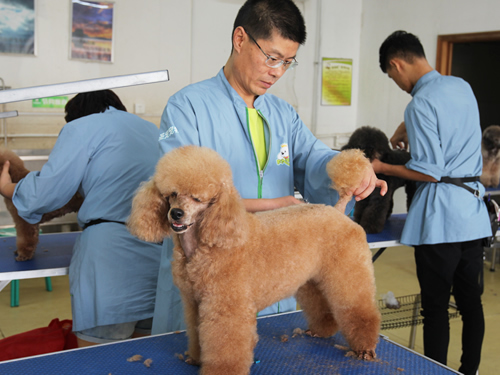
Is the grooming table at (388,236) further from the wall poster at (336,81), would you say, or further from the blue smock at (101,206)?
the wall poster at (336,81)

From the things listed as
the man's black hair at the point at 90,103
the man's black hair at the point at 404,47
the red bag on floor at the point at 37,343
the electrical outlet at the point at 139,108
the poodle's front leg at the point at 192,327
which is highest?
the man's black hair at the point at 404,47

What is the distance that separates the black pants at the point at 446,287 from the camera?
2.32 metres

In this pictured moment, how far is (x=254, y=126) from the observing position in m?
1.52

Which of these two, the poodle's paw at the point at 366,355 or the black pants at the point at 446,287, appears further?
the black pants at the point at 446,287

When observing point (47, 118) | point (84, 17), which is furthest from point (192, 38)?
point (47, 118)

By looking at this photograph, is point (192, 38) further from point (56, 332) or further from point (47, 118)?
point (56, 332)

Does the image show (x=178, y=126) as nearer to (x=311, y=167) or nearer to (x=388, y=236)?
(x=311, y=167)

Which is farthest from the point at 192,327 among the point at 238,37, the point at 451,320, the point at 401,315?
the point at 451,320

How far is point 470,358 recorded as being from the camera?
8.13ft

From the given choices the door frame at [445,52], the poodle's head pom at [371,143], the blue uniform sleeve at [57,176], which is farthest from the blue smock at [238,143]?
the door frame at [445,52]

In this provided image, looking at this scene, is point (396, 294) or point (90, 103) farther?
point (396, 294)

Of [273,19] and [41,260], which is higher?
[273,19]

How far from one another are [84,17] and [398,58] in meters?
3.59

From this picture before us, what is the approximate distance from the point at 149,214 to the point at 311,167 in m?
0.61
